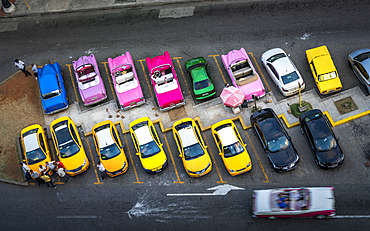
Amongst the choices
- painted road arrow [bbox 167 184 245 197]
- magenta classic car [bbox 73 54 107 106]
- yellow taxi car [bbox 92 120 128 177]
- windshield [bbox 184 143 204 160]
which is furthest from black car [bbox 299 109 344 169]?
magenta classic car [bbox 73 54 107 106]

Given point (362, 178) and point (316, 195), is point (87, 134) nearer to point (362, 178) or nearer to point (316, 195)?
point (316, 195)

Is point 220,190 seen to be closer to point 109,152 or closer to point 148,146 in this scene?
point 148,146

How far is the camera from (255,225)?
60.3 feet

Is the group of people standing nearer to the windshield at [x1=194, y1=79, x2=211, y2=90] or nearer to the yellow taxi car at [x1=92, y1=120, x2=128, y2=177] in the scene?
the yellow taxi car at [x1=92, y1=120, x2=128, y2=177]

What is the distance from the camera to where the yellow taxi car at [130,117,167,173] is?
20391mm

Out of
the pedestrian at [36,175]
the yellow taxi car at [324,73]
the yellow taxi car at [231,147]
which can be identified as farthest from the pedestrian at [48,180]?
the yellow taxi car at [324,73]

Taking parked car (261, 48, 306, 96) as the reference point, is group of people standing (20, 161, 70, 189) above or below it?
below

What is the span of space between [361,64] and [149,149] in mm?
14655

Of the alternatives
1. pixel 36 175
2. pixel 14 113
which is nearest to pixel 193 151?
pixel 36 175

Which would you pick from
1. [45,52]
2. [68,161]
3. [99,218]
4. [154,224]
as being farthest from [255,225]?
[45,52]

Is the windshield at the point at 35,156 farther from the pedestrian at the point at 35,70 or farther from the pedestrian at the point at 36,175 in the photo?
the pedestrian at the point at 35,70

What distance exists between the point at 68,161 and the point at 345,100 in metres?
18.0

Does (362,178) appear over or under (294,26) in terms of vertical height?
under

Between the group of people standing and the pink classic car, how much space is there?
563 centimetres
